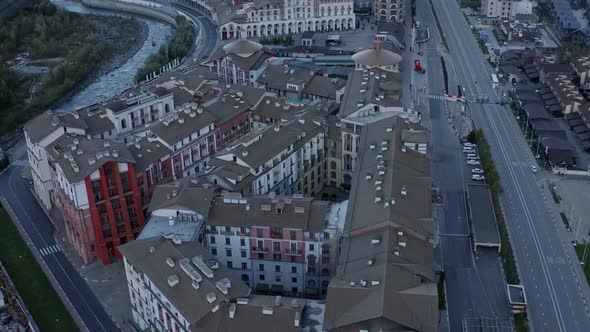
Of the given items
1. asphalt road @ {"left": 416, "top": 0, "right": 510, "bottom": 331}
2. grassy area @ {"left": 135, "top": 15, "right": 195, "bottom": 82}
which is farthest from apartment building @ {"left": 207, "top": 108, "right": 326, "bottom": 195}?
grassy area @ {"left": 135, "top": 15, "right": 195, "bottom": 82}

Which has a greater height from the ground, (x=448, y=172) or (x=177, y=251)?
(x=177, y=251)

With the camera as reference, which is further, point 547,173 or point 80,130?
point 547,173

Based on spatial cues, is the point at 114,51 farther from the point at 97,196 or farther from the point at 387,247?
the point at 387,247

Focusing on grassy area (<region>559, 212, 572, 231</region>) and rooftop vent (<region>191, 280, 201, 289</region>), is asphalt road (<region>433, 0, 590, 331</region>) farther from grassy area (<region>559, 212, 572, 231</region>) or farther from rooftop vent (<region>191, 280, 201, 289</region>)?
rooftop vent (<region>191, 280, 201, 289</region>)

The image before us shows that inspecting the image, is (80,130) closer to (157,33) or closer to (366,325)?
(366,325)

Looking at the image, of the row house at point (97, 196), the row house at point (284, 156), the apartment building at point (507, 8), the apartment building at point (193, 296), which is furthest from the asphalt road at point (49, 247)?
the apartment building at point (507, 8)

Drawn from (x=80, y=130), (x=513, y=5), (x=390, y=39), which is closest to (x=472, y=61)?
(x=390, y=39)

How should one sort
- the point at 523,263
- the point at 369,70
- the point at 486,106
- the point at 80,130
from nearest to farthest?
1. the point at 523,263
2. the point at 80,130
3. the point at 369,70
4. the point at 486,106

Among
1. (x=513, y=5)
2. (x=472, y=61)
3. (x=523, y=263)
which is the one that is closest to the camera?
(x=523, y=263)
